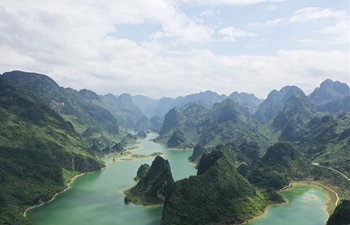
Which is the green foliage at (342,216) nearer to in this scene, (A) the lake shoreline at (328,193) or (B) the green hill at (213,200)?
(A) the lake shoreline at (328,193)

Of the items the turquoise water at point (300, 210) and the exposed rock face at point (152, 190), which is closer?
the turquoise water at point (300, 210)

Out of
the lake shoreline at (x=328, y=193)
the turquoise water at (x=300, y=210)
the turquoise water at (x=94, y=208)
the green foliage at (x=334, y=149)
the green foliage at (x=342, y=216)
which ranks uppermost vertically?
the green foliage at (x=334, y=149)

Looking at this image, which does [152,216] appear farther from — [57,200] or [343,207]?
[343,207]

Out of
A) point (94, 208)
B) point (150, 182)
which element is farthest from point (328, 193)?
point (94, 208)

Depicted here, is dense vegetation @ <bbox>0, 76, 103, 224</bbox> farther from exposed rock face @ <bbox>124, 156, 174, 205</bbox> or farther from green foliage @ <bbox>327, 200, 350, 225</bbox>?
green foliage @ <bbox>327, 200, 350, 225</bbox>

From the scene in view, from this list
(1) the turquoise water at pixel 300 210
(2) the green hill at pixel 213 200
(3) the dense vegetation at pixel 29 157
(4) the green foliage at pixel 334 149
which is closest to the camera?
(2) the green hill at pixel 213 200

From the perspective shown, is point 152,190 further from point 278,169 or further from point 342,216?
point 278,169

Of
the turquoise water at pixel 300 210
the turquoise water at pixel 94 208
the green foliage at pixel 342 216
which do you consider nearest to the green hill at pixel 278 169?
the turquoise water at pixel 300 210
